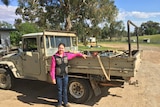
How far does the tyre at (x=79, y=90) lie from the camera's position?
6926 millimetres

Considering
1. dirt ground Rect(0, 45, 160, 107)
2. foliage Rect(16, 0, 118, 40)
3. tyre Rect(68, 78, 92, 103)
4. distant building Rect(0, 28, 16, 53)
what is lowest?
dirt ground Rect(0, 45, 160, 107)

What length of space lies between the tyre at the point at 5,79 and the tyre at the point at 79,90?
8.86 ft

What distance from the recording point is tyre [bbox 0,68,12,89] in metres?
8.66

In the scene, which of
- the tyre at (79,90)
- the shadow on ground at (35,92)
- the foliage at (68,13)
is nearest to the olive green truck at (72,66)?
the tyre at (79,90)

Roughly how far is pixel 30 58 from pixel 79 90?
1990 millimetres

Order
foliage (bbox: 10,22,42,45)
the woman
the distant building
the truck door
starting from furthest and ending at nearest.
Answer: foliage (bbox: 10,22,42,45), the distant building, the truck door, the woman

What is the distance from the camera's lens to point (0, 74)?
8844 mm

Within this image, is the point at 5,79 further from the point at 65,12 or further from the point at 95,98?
the point at 65,12

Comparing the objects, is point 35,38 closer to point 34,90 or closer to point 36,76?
point 36,76

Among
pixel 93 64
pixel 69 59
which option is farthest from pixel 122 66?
pixel 69 59

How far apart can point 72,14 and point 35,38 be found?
17.4m

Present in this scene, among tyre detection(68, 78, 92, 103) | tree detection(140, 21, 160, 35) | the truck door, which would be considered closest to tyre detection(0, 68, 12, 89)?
the truck door

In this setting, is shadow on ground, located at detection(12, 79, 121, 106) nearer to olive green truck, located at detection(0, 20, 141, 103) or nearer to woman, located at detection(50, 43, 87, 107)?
olive green truck, located at detection(0, 20, 141, 103)

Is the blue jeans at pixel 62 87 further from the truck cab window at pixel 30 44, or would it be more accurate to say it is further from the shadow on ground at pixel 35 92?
the truck cab window at pixel 30 44
